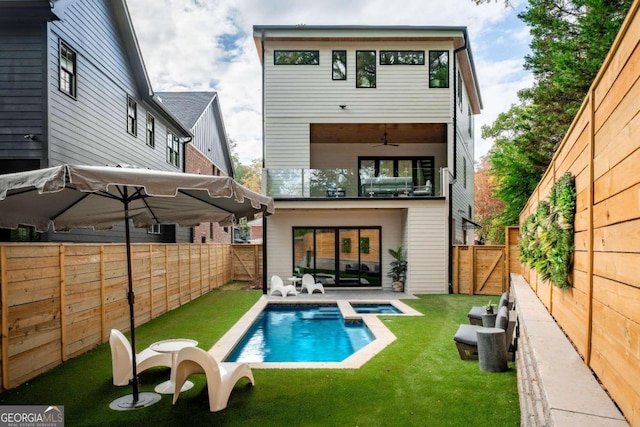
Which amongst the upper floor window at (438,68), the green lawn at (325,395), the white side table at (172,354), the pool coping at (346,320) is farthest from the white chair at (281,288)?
the upper floor window at (438,68)

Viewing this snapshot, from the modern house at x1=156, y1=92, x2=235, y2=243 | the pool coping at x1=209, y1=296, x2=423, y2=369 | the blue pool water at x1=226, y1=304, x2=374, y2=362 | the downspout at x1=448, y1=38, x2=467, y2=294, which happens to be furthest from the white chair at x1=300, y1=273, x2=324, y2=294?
the modern house at x1=156, y1=92, x2=235, y2=243

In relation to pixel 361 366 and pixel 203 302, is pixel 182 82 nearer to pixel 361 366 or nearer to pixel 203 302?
pixel 203 302

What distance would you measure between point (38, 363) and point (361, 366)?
4.48 metres

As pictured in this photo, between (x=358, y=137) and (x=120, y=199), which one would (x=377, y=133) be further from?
(x=120, y=199)

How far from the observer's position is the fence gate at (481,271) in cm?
1424

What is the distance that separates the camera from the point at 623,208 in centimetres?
218

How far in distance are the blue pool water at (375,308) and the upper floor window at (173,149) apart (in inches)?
420

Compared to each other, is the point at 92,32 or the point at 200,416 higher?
the point at 92,32

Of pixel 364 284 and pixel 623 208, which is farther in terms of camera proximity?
pixel 364 284

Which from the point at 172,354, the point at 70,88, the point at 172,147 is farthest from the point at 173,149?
the point at 172,354

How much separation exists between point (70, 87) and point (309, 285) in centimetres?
924

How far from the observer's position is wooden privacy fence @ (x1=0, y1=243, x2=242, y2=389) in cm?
512

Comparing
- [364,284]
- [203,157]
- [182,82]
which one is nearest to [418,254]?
[364,284]

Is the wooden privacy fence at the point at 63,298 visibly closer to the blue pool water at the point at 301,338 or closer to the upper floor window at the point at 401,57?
the blue pool water at the point at 301,338
